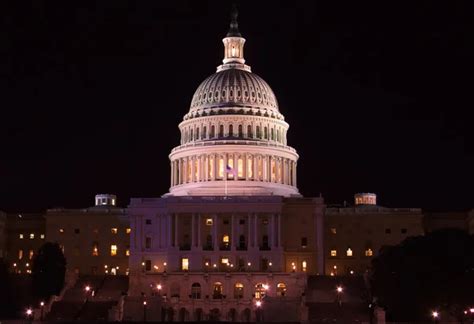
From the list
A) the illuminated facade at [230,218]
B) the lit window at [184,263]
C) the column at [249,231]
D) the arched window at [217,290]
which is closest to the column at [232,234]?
the illuminated facade at [230,218]

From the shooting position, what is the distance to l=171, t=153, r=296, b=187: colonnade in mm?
183000

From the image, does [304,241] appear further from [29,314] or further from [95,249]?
[29,314]

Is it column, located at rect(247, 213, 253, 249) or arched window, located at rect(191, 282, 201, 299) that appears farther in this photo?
column, located at rect(247, 213, 253, 249)

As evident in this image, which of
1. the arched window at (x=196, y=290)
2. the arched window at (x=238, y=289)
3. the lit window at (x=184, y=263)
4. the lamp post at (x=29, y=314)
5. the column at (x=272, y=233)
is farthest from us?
the column at (x=272, y=233)

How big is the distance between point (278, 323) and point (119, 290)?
89.4ft

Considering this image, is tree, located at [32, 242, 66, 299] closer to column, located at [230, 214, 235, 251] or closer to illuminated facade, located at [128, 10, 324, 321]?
illuminated facade, located at [128, 10, 324, 321]

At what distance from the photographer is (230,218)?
168 metres

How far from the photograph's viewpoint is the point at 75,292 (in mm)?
147750

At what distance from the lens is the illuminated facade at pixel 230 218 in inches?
6009

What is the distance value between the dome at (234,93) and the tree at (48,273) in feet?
143

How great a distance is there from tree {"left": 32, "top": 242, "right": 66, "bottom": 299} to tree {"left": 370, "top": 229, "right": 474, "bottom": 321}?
128ft

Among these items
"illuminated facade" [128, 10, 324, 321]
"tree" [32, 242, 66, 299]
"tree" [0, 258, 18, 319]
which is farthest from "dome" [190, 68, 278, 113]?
"tree" [0, 258, 18, 319]

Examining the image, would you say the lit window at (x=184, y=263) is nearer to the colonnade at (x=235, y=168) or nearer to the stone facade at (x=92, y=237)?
the stone facade at (x=92, y=237)

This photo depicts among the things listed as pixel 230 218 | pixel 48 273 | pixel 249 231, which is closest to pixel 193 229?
pixel 230 218
